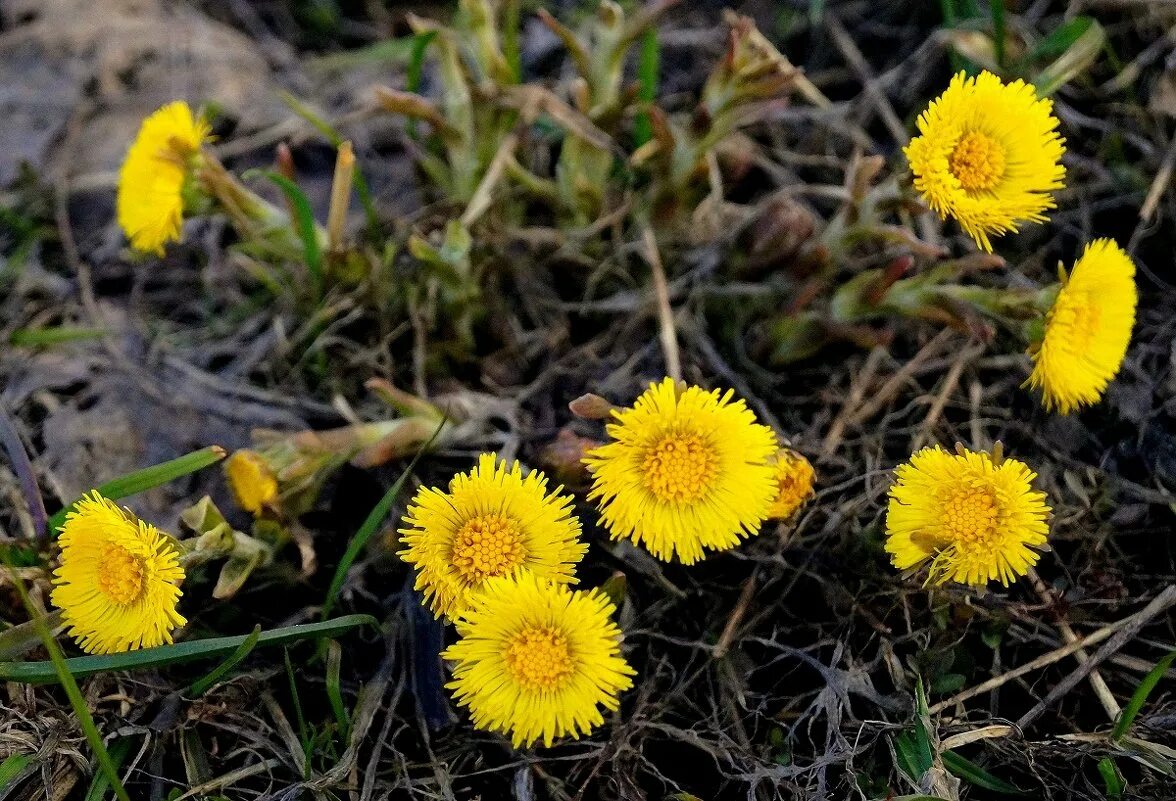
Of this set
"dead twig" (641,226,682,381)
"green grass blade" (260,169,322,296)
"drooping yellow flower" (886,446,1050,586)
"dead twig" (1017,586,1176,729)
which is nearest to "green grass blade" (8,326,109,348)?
"green grass blade" (260,169,322,296)

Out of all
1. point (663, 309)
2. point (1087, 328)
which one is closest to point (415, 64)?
point (663, 309)

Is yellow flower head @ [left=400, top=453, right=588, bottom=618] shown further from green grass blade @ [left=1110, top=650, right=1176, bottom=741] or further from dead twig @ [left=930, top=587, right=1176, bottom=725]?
green grass blade @ [left=1110, top=650, right=1176, bottom=741]

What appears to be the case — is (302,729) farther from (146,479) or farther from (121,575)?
(146,479)

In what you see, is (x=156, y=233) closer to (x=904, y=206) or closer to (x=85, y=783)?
(x=85, y=783)

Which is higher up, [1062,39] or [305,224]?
[1062,39]

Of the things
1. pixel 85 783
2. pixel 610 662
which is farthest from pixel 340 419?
pixel 610 662

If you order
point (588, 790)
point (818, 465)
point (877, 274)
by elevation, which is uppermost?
point (877, 274)

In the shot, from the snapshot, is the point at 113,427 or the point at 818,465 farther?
the point at 113,427
